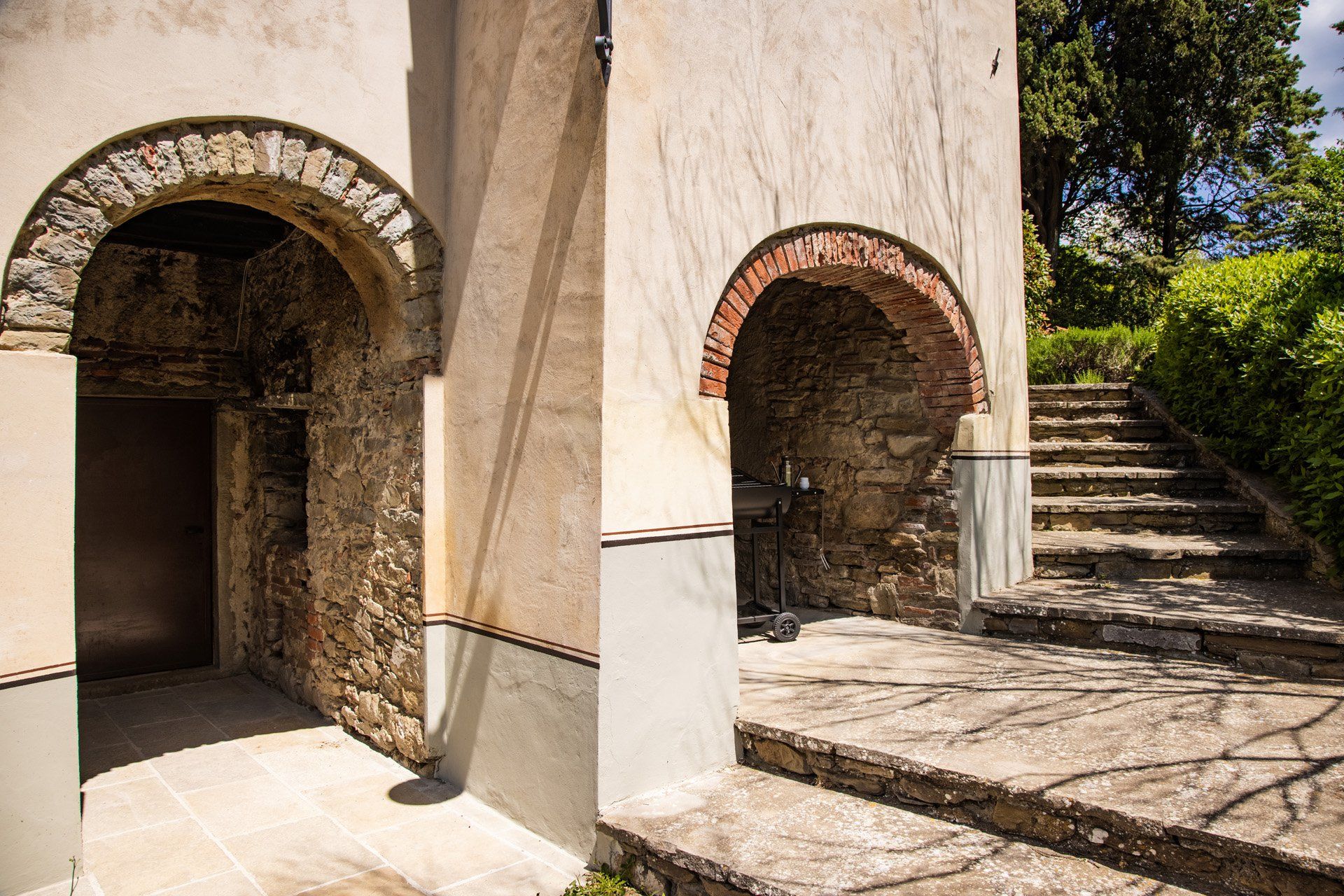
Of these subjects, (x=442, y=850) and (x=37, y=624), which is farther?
(x=442, y=850)

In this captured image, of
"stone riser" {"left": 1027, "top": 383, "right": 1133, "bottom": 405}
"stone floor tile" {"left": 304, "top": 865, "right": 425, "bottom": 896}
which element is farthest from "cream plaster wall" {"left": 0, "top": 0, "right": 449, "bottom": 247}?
"stone riser" {"left": 1027, "top": 383, "right": 1133, "bottom": 405}

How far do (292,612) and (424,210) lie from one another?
2915 millimetres

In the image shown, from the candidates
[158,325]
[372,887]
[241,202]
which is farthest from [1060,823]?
[158,325]

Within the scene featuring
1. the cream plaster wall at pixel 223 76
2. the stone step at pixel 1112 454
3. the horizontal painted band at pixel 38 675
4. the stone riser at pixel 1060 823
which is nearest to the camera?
the stone riser at pixel 1060 823

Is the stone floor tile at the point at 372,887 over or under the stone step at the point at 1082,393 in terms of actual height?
under

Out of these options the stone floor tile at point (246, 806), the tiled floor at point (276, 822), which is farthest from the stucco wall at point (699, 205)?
the stone floor tile at point (246, 806)

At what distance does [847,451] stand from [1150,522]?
7.65ft

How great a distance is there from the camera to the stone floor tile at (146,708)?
516 cm

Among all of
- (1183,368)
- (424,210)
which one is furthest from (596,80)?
(1183,368)

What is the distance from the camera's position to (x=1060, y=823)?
2.80 metres

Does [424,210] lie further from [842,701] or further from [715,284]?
[842,701]

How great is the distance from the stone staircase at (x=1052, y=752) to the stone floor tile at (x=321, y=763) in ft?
5.86

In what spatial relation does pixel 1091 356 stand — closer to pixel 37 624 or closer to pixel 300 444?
pixel 300 444

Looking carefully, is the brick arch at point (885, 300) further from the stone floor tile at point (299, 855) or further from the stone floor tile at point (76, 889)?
the stone floor tile at point (76, 889)
